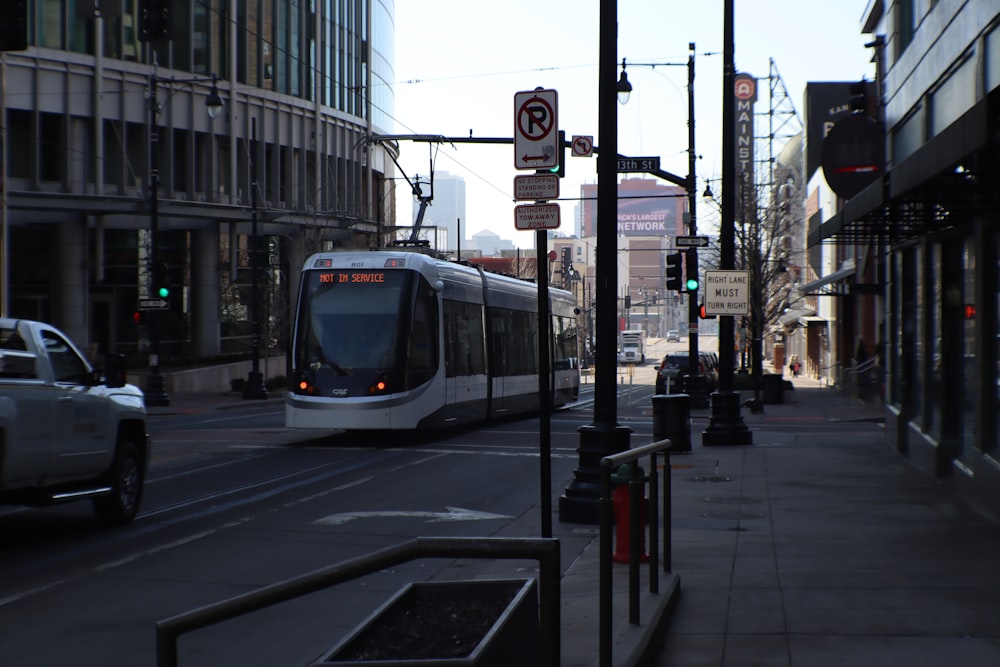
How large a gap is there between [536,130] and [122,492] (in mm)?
6312

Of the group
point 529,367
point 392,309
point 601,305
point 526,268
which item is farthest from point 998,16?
point 526,268

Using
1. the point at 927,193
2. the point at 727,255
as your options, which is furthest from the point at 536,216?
the point at 727,255

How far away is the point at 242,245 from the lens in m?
55.2

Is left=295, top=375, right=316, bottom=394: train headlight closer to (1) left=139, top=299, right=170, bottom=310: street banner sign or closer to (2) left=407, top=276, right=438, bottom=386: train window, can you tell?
(2) left=407, top=276, right=438, bottom=386: train window

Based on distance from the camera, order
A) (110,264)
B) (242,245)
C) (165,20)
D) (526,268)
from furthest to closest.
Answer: (526,268), (242,245), (110,264), (165,20)

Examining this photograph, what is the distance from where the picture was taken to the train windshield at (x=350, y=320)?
20797mm

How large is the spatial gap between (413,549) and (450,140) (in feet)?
75.8

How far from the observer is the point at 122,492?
12461mm

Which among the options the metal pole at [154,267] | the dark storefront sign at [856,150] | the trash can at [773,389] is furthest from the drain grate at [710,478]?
the trash can at [773,389]

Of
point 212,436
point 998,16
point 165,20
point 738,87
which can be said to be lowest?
point 212,436

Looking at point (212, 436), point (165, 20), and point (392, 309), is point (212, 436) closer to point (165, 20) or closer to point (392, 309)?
point (392, 309)

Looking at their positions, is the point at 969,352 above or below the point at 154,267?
below

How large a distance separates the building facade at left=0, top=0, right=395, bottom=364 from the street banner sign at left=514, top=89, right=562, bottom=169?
27742 millimetres

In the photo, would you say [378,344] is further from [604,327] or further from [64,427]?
[64,427]
